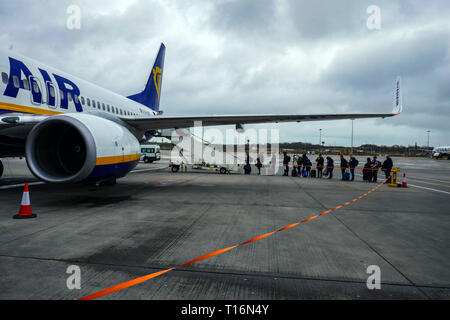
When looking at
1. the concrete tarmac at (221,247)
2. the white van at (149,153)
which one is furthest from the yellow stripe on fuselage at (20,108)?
the white van at (149,153)

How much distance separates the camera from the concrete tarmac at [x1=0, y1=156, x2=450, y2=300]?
289 cm

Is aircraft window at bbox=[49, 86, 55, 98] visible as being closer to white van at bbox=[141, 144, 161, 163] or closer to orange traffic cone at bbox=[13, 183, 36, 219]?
orange traffic cone at bbox=[13, 183, 36, 219]

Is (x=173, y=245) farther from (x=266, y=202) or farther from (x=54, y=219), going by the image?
(x=266, y=202)

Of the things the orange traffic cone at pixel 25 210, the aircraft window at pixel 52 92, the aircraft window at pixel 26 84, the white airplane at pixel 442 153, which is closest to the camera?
the orange traffic cone at pixel 25 210

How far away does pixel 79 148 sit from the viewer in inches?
317

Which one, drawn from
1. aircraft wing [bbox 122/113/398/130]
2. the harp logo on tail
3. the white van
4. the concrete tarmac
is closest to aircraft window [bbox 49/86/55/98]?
aircraft wing [bbox 122/113/398/130]

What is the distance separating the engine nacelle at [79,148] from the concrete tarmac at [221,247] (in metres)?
0.81

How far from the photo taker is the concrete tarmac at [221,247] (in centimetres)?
289

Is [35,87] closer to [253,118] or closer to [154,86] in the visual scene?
[253,118]

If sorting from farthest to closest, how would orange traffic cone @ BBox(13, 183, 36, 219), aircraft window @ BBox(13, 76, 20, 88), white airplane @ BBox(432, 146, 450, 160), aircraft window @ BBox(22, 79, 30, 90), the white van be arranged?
white airplane @ BBox(432, 146, 450, 160) < the white van < aircraft window @ BBox(22, 79, 30, 90) < aircraft window @ BBox(13, 76, 20, 88) < orange traffic cone @ BBox(13, 183, 36, 219)

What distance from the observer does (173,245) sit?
4.20 meters

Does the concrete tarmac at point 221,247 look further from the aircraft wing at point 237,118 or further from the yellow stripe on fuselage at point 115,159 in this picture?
the aircraft wing at point 237,118

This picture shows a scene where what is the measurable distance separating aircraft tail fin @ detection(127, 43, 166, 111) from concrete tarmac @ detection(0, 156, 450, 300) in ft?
36.4

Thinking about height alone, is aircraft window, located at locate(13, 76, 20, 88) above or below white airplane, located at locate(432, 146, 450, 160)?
above
